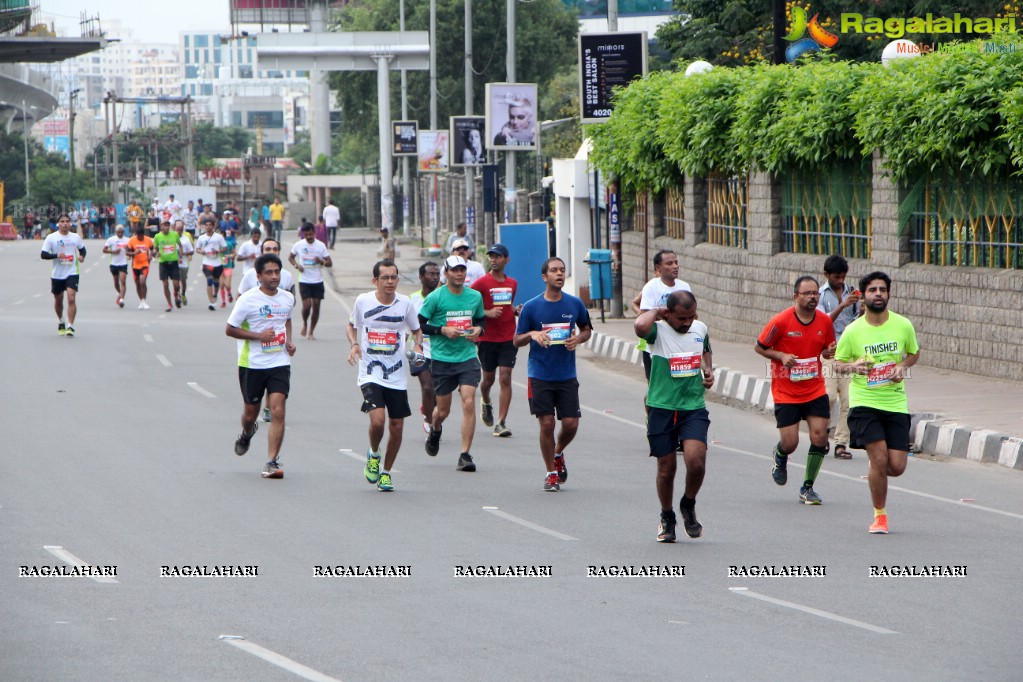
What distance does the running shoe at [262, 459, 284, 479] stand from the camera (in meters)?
12.8

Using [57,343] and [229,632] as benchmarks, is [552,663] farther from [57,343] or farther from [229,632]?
[57,343]

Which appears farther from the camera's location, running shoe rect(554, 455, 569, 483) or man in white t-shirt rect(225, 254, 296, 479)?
man in white t-shirt rect(225, 254, 296, 479)

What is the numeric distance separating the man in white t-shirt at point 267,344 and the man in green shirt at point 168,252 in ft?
64.3

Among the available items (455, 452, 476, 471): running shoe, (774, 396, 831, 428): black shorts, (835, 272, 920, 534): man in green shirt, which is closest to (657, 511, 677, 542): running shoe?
(835, 272, 920, 534): man in green shirt

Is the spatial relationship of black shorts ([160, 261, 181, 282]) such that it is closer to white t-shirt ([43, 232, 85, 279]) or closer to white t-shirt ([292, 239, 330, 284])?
white t-shirt ([43, 232, 85, 279])

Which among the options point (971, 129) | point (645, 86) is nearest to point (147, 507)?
point (971, 129)

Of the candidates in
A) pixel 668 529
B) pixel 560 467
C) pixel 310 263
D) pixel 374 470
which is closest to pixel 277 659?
pixel 668 529

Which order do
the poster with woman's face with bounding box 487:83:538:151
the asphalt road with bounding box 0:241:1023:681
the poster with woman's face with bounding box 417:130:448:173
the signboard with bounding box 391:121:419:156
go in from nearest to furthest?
the asphalt road with bounding box 0:241:1023:681, the poster with woman's face with bounding box 487:83:538:151, the poster with woman's face with bounding box 417:130:448:173, the signboard with bounding box 391:121:419:156

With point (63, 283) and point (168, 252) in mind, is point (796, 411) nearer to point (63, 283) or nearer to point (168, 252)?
point (63, 283)

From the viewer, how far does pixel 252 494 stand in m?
12.1

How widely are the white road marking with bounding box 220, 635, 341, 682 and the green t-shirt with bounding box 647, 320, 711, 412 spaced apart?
361 centimetres

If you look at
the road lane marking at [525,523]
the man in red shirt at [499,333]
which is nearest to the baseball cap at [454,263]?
the man in red shirt at [499,333]

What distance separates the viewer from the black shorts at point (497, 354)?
50.7 ft

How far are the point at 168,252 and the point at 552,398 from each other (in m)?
21.0
